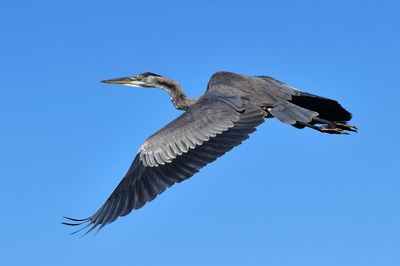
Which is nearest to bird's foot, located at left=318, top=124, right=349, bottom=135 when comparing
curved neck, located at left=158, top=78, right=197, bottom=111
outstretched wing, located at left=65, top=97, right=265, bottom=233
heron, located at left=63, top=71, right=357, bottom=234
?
heron, located at left=63, top=71, right=357, bottom=234

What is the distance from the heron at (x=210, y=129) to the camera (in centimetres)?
1364

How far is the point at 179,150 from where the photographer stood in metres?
14.1

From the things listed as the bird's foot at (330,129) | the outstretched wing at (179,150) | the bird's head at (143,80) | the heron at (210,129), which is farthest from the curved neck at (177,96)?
the bird's foot at (330,129)

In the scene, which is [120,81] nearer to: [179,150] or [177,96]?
[177,96]

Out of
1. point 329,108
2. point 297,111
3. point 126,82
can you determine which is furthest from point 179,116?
point 126,82

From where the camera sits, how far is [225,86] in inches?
618

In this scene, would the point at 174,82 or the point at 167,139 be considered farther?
the point at 174,82

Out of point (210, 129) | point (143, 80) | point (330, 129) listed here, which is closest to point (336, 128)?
point (330, 129)

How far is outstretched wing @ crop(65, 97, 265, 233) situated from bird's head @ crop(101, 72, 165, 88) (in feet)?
11.3

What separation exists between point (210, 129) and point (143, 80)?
4651mm

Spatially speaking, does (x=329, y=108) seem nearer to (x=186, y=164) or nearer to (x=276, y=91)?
(x=276, y=91)

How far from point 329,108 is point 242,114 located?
231 centimetres

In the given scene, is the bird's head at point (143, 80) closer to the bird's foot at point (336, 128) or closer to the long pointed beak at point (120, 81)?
the long pointed beak at point (120, 81)

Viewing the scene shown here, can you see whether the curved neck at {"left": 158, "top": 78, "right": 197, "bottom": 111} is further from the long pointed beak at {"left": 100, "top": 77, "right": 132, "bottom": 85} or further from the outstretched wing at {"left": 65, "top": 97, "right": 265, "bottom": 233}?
the outstretched wing at {"left": 65, "top": 97, "right": 265, "bottom": 233}
